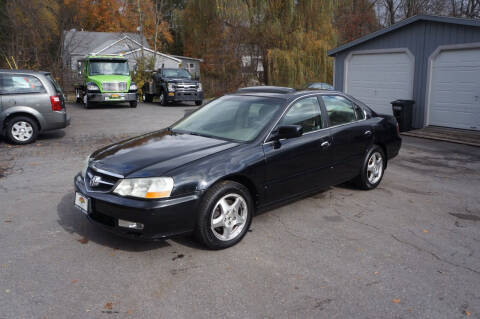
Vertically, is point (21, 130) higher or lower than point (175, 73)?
lower

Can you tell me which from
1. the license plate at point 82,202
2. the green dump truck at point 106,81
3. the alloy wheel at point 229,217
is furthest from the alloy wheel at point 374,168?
the green dump truck at point 106,81

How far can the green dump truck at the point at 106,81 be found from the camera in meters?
19.4

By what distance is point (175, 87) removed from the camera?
22.2m

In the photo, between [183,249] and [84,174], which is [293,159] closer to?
[183,249]

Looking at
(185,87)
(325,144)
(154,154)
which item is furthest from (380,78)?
(154,154)

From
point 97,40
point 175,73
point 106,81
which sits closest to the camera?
point 106,81

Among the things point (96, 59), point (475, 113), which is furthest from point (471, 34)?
point (96, 59)

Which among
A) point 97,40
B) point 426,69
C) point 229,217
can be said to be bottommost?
point 229,217

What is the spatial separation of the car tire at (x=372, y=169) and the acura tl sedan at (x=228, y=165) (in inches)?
0.8

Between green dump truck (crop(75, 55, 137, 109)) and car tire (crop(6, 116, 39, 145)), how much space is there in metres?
9.05

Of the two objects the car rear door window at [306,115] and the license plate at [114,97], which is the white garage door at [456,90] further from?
the license plate at [114,97]

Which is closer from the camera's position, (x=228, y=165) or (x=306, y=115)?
(x=228, y=165)

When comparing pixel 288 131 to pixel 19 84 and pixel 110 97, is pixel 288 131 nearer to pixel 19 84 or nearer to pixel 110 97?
pixel 19 84

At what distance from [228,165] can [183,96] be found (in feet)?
60.8
